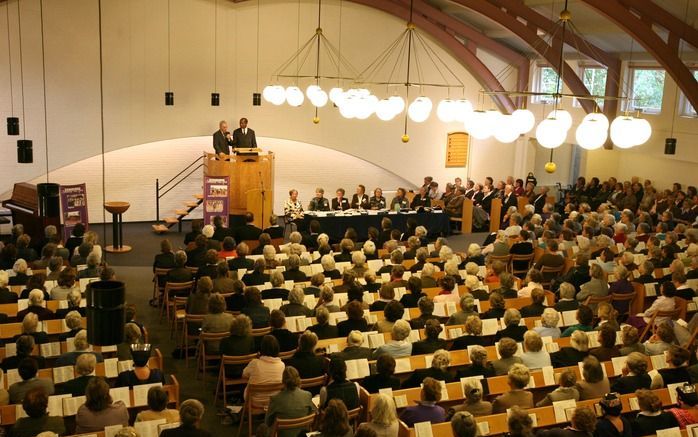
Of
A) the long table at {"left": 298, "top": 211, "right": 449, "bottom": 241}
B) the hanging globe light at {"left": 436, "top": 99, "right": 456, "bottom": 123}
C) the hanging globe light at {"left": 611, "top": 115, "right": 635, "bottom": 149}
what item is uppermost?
the hanging globe light at {"left": 436, "top": 99, "right": 456, "bottom": 123}

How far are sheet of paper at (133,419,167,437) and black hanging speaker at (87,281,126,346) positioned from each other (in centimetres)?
79

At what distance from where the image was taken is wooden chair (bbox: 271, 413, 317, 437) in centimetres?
630

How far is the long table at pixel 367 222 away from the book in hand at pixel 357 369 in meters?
7.79

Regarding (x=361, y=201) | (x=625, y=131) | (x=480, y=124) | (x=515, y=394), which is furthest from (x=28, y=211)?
(x=625, y=131)

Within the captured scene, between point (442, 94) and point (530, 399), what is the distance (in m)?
14.0

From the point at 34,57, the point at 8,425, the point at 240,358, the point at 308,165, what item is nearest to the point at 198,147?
the point at 308,165

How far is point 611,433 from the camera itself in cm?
589

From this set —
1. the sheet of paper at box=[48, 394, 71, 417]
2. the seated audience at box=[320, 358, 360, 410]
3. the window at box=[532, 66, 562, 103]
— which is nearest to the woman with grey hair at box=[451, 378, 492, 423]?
the seated audience at box=[320, 358, 360, 410]

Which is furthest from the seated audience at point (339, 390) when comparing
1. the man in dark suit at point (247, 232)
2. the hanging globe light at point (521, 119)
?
the man in dark suit at point (247, 232)

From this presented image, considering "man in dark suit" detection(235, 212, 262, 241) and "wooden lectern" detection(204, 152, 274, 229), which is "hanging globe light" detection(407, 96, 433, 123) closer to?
"man in dark suit" detection(235, 212, 262, 241)

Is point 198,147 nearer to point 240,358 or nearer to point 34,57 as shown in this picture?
point 34,57

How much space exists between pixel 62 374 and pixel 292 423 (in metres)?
2.12

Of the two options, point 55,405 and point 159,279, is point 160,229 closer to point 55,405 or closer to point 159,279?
point 159,279

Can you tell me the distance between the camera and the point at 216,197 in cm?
1485
